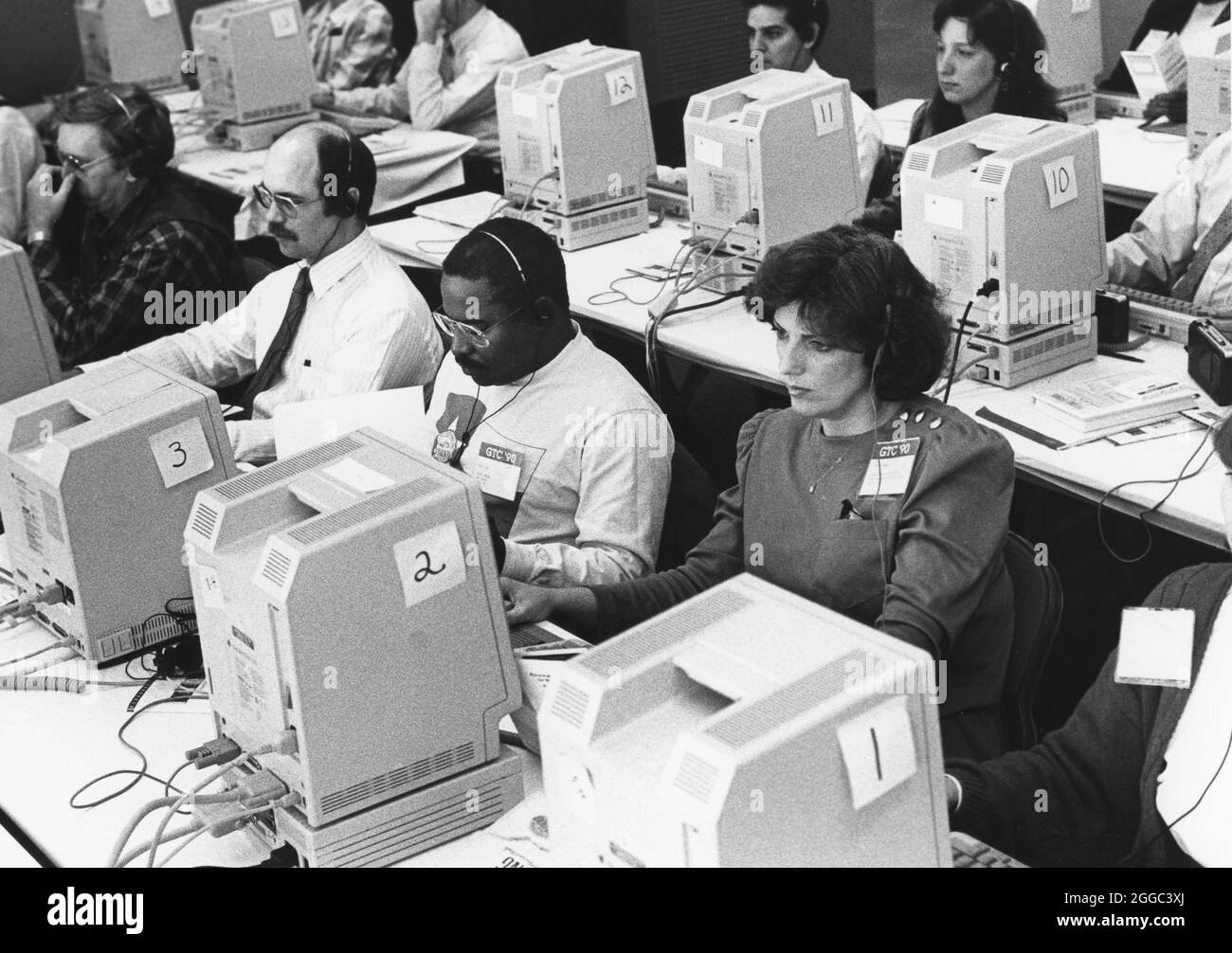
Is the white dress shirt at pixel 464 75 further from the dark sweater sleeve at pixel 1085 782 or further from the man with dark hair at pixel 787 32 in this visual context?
the dark sweater sleeve at pixel 1085 782

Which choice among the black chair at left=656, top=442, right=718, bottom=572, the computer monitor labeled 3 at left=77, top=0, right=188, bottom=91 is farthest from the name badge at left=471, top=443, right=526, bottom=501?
the computer monitor labeled 3 at left=77, top=0, right=188, bottom=91

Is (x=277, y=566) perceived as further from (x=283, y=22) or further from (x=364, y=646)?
(x=283, y=22)

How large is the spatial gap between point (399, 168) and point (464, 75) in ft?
2.50

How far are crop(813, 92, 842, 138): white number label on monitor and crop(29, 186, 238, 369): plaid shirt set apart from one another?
1.47m

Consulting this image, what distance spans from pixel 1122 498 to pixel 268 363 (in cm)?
178

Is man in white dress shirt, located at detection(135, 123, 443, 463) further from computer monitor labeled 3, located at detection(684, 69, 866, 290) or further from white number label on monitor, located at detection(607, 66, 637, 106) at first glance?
white number label on monitor, located at detection(607, 66, 637, 106)

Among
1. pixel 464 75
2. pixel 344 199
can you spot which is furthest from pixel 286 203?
pixel 464 75

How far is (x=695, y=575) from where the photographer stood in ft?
8.29

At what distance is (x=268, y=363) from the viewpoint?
340 centimetres
